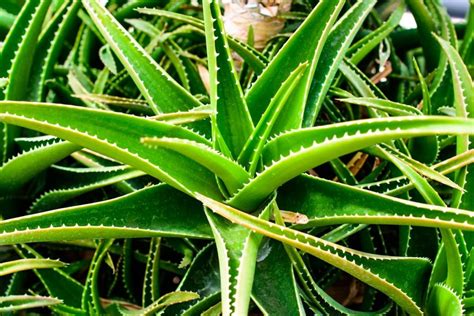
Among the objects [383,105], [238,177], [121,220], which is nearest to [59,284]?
[121,220]

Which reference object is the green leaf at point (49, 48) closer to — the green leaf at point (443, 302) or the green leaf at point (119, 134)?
the green leaf at point (119, 134)

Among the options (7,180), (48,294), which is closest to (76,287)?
(48,294)

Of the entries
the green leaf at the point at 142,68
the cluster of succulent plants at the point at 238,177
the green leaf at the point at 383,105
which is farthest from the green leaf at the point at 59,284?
the green leaf at the point at 383,105

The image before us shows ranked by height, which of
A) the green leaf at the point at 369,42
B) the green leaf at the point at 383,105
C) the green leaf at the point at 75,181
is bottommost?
the green leaf at the point at 75,181

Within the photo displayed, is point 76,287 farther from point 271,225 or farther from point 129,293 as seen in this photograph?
point 271,225

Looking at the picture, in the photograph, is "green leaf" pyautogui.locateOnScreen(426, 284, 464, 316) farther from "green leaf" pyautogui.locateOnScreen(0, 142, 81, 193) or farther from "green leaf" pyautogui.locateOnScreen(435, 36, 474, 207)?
"green leaf" pyautogui.locateOnScreen(0, 142, 81, 193)

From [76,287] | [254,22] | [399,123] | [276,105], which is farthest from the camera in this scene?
[254,22]
